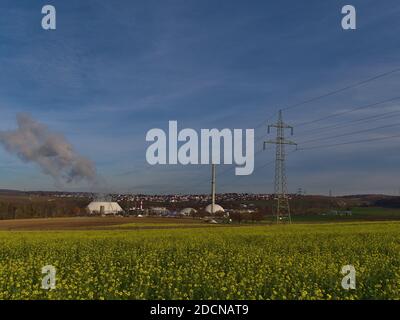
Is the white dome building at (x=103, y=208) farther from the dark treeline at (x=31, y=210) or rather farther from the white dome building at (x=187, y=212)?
the white dome building at (x=187, y=212)

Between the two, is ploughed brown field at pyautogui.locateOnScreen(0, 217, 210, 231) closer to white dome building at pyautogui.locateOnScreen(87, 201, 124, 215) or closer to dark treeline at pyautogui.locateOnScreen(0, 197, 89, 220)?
dark treeline at pyautogui.locateOnScreen(0, 197, 89, 220)

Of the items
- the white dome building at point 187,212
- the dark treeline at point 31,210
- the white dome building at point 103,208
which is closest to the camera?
the dark treeline at point 31,210

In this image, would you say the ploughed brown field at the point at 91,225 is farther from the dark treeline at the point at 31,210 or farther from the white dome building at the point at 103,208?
the white dome building at the point at 103,208

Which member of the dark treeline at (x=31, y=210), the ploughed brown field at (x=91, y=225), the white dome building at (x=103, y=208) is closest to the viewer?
the ploughed brown field at (x=91, y=225)

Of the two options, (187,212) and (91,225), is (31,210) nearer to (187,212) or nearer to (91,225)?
(187,212)

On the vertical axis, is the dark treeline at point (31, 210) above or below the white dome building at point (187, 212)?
above

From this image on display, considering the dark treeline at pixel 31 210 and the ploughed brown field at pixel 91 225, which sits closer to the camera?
the ploughed brown field at pixel 91 225

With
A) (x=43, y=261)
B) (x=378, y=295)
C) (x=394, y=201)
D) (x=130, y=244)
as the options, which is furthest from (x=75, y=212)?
(x=378, y=295)

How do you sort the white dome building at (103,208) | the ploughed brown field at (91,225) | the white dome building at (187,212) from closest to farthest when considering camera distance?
the ploughed brown field at (91,225) → the white dome building at (103,208) → the white dome building at (187,212)

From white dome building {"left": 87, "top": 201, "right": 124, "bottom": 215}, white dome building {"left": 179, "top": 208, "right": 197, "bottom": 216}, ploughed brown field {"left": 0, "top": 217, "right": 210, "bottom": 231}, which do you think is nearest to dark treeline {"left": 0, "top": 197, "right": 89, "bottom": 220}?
white dome building {"left": 87, "top": 201, "right": 124, "bottom": 215}

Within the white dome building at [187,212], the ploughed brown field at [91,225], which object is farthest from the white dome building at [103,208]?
the ploughed brown field at [91,225]
